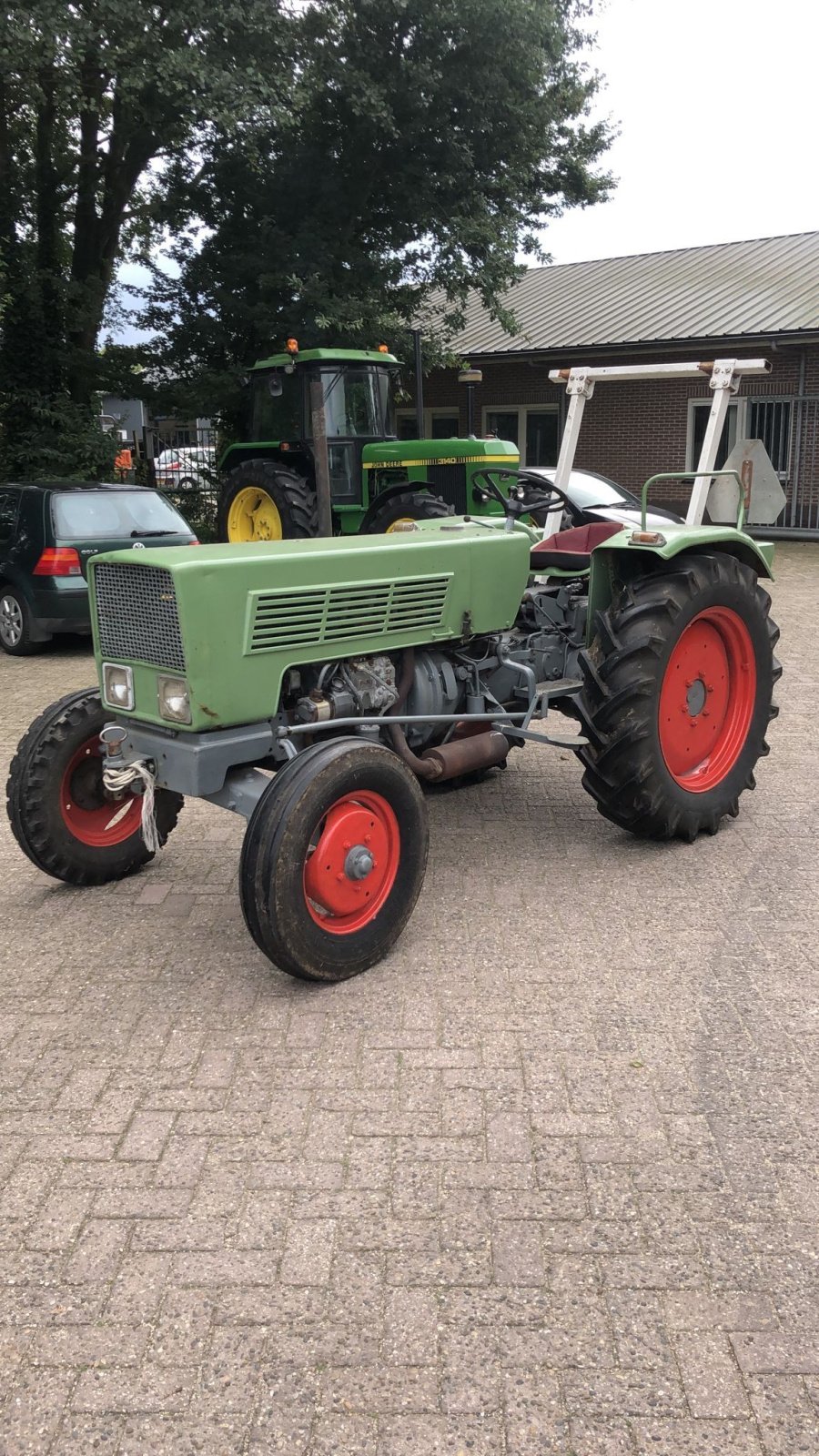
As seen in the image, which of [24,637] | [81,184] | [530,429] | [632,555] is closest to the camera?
[632,555]

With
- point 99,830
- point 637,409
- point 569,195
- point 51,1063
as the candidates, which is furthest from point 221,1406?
point 637,409

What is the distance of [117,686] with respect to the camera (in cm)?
409

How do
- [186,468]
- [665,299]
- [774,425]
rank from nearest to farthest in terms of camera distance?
[186,468]
[774,425]
[665,299]

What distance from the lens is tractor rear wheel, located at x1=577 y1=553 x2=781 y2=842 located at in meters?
4.77

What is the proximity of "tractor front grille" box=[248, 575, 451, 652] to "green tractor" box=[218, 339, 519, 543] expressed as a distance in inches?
250

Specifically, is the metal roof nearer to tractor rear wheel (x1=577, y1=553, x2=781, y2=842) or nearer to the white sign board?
the white sign board

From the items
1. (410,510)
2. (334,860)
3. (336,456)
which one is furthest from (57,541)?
(334,860)

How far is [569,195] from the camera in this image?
16188 millimetres

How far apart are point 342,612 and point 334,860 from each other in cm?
89

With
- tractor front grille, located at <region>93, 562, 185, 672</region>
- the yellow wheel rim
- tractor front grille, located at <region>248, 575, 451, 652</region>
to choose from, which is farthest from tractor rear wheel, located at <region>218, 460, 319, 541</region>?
tractor front grille, located at <region>93, 562, 185, 672</region>

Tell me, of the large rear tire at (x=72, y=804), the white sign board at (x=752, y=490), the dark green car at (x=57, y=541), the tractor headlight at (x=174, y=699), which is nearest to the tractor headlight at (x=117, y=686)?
the tractor headlight at (x=174, y=699)

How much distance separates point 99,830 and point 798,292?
18183mm

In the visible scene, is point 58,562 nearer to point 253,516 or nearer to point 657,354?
point 253,516

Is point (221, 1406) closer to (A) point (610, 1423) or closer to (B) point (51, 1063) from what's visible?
(A) point (610, 1423)
